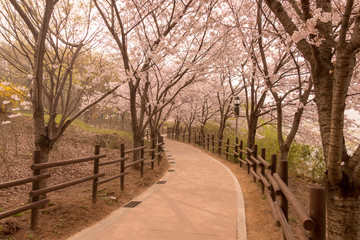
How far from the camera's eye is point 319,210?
2.29m

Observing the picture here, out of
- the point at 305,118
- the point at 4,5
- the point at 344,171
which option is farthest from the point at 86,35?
the point at 305,118

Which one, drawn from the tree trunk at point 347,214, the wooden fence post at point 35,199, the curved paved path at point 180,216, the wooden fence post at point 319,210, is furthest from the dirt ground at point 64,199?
the tree trunk at point 347,214

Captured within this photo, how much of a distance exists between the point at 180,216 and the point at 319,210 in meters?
3.08

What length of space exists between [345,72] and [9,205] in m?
6.56

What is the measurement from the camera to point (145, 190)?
23.5 feet

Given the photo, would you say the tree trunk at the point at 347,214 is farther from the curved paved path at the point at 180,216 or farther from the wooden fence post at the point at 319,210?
the curved paved path at the point at 180,216

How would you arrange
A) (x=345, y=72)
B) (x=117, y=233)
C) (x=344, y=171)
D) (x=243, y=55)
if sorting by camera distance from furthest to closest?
1. (x=243, y=55)
2. (x=117, y=233)
3. (x=344, y=171)
4. (x=345, y=72)

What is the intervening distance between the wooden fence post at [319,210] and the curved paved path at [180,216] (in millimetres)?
1855

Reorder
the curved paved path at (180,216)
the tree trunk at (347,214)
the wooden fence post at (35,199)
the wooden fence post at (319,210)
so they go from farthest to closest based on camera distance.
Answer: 1. the curved paved path at (180,216)
2. the wooden fence post at (35,199)
3. the tree trunk at (347,214)
4. the wooden fence post at (319,210)

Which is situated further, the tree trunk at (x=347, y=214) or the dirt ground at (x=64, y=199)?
the dirt ground at (x=64, y=199)

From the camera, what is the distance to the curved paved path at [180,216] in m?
3.98

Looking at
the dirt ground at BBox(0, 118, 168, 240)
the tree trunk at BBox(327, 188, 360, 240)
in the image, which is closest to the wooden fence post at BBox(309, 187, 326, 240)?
the tree trunk at BBox(327, 188, 360, 240)

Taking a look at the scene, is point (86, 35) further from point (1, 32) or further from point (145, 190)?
point (145, 190)

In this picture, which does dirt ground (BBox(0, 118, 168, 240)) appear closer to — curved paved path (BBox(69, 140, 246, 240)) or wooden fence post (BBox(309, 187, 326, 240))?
curved paved path (BBox(69, 140, 246, 240))
